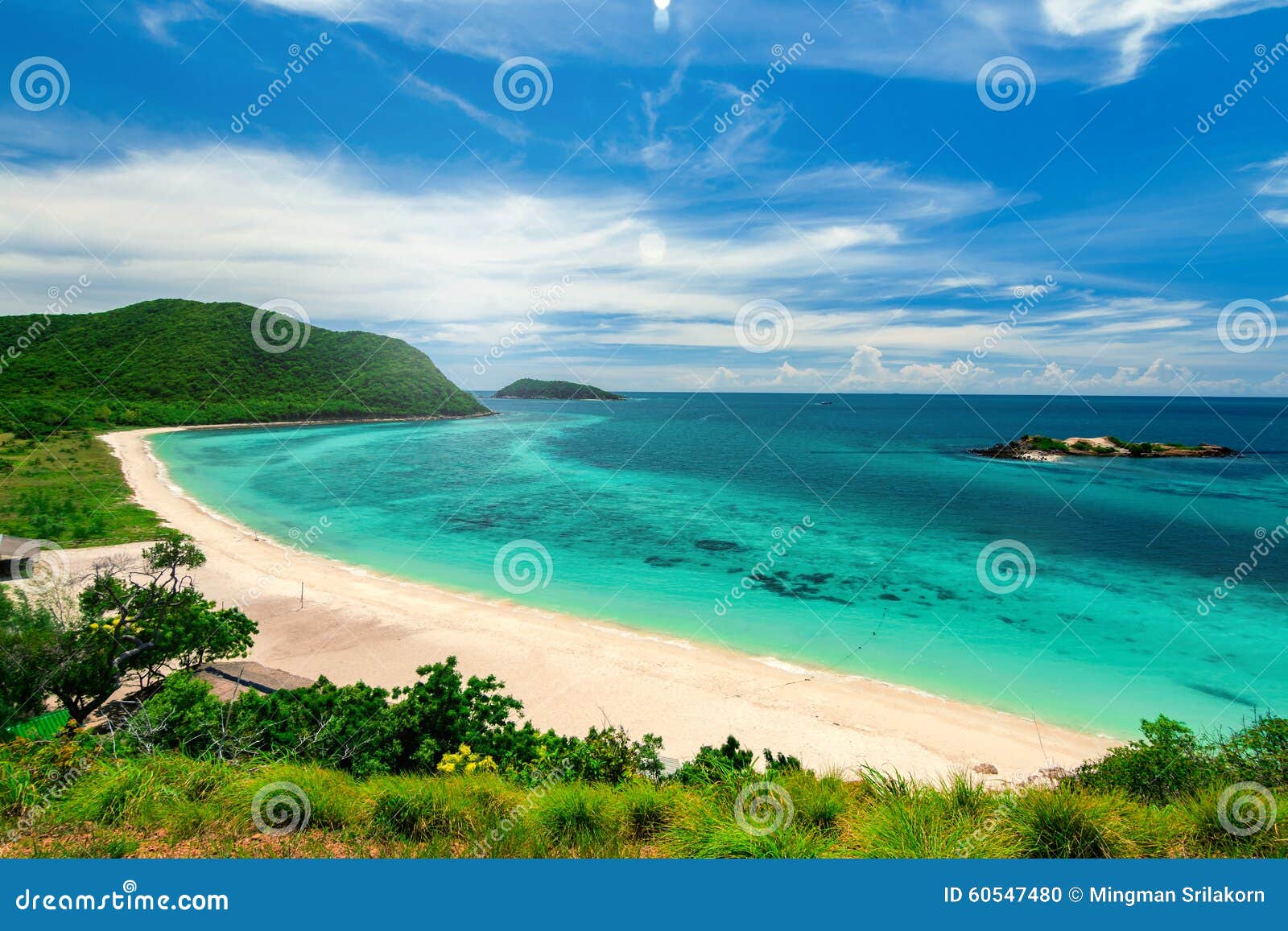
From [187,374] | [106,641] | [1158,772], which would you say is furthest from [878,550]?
[187,374]

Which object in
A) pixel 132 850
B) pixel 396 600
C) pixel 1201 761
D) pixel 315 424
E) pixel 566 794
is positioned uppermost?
pixel 315 424

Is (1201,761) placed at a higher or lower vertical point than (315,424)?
lower

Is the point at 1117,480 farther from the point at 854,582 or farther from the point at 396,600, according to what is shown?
the point at 396,600

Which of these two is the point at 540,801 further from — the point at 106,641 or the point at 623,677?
the point at 106,641

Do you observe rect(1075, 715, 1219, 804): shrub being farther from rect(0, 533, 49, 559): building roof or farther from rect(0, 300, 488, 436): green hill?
rect(0, 300, 488, 436): green hill

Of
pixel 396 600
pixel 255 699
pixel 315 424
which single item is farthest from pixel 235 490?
pixel 315 424

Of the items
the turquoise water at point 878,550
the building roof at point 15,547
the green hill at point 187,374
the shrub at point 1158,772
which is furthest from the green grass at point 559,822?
the green hill at point 187,374

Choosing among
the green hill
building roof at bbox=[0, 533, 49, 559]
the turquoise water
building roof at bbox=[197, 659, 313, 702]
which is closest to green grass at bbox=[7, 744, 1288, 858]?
building roof at bbox=[197, 659, 313, 702]
